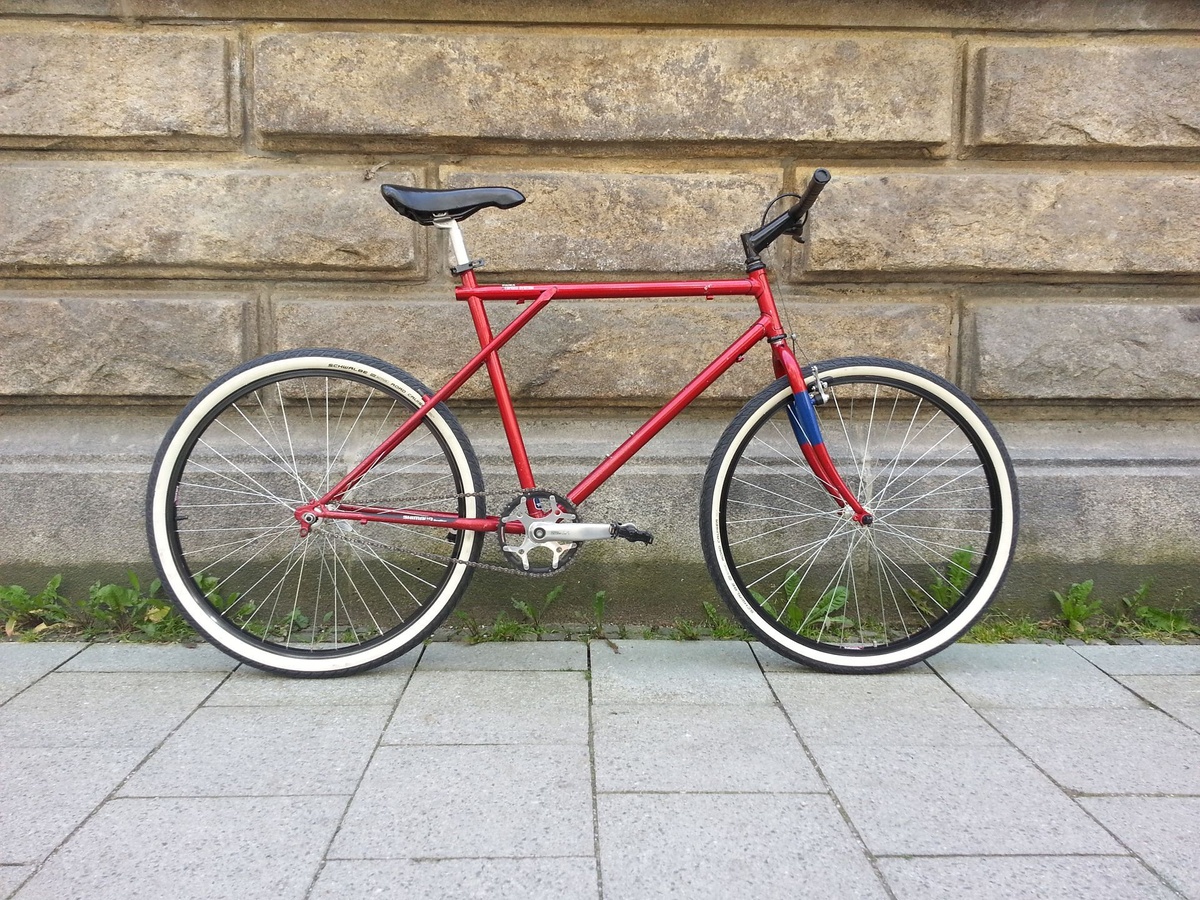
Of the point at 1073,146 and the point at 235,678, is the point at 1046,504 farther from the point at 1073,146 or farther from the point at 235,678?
the point at 235,678

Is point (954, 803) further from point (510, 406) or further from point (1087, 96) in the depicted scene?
point (1087, 96)

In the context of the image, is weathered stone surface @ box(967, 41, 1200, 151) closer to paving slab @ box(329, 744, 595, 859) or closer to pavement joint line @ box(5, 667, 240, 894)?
paving slab @ box(329, 744, 595, 859)

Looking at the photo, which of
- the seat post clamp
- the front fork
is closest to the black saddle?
the seat post clamp

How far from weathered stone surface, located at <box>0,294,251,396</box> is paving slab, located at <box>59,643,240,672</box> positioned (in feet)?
3.13

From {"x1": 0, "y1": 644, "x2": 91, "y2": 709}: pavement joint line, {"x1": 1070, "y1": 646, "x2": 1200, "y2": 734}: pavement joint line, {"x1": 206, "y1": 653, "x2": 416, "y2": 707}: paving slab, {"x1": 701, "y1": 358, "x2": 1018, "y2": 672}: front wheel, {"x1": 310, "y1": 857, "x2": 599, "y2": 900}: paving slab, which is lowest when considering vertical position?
{"x1": 310, "y1": 857, "x2": 599, "y2": 900}: paving slab

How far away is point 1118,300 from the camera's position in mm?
3168

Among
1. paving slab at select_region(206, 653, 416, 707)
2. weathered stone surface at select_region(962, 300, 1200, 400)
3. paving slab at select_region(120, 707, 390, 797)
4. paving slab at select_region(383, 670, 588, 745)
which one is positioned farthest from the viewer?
weathered stone surface at select_region(962, 300, 1200, 400)

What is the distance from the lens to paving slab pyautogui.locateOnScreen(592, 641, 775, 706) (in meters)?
2.48

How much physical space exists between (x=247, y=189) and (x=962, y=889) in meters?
3.09

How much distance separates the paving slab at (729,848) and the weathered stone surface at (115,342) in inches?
88.0

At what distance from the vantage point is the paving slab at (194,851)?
1.63 metres

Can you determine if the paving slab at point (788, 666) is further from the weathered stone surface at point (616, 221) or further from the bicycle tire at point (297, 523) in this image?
the weathered stone surface at point (616, 221)

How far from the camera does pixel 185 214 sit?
3010mm

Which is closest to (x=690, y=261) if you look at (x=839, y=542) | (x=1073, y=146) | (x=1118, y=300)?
(x=839, y=542)
